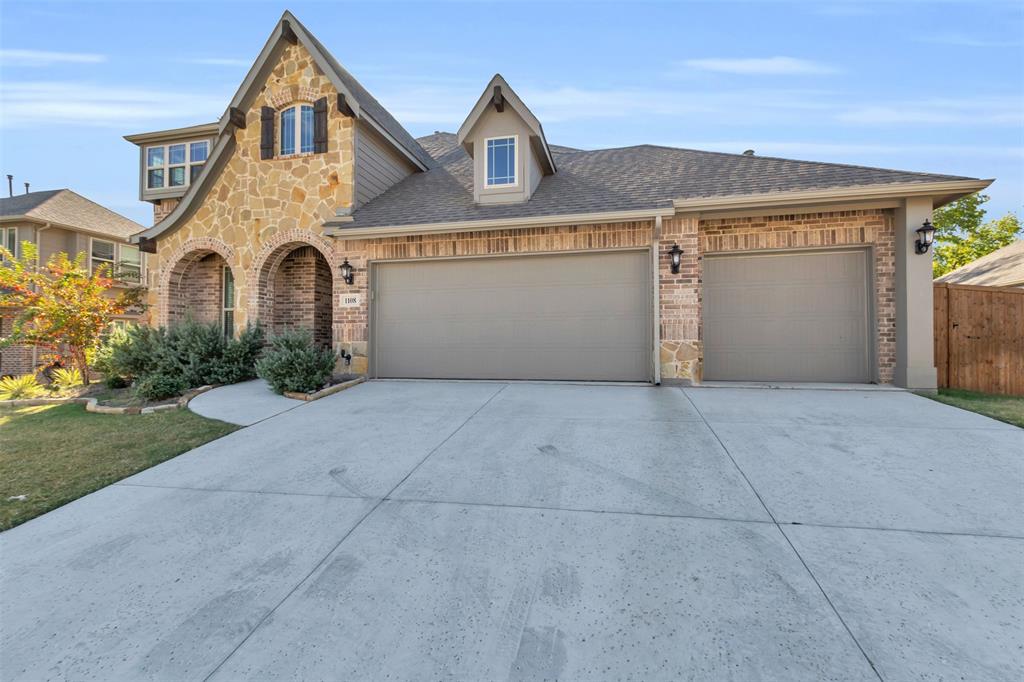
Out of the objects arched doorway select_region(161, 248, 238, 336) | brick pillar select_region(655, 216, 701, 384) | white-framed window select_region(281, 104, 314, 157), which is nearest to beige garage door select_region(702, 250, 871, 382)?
brick pillar select_region(655, 216, 701, 384)

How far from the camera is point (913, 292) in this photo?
7.22 meters

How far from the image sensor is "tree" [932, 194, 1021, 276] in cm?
2044

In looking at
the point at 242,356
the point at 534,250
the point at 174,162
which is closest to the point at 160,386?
the point at 242,356

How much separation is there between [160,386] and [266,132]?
6162mm

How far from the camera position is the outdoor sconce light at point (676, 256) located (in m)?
7.59

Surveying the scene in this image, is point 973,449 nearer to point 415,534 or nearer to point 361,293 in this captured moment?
point 415,534

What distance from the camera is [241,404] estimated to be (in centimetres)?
692

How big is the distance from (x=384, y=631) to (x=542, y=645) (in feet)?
2.44

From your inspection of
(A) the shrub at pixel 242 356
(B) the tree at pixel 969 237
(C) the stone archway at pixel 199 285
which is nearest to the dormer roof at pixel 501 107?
(A) the shrub at pixel 242 356

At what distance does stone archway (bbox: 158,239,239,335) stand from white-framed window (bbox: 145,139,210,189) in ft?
11.6

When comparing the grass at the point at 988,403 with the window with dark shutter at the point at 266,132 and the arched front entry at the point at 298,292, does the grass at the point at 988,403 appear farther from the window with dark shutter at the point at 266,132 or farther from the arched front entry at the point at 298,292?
the window with dark shutter at the point at 266,132

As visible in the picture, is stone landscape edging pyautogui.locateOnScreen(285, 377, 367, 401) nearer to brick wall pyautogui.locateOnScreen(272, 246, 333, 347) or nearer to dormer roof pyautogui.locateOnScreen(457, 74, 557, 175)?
brick wall pyautogui.locateOnScreen(272, 246, 333, 347)

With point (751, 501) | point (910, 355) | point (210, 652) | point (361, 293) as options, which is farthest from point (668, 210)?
point (210, 652)

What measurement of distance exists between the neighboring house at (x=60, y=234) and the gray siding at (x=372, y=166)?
433 inches
